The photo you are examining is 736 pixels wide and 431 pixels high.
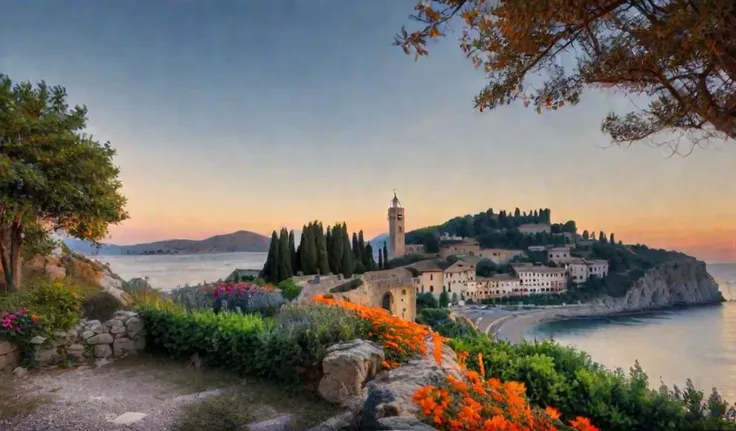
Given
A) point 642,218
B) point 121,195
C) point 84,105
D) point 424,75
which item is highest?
point 424,75

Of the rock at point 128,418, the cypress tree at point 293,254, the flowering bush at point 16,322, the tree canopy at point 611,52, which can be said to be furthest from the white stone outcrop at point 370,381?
the cypress tree at point 293,254

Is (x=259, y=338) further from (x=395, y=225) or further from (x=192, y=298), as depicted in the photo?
(x=395, y=225)

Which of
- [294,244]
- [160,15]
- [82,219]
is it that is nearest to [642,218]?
[160,15]

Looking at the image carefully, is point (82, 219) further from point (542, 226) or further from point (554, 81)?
A: point (542, 226)

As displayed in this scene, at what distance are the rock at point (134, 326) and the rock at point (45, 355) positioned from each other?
91cm

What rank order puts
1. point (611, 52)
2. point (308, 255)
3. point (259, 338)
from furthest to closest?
point (308, 255), point (259, 338), point (611, 52)

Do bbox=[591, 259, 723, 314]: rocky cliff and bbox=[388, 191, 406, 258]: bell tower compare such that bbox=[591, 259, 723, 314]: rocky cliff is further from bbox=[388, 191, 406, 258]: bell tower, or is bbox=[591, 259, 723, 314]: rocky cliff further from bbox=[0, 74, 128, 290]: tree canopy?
bbox=[0, 74, 128, 290]: tree canopy

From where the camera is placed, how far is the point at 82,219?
7.82 m

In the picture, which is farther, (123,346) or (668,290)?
(668,290)

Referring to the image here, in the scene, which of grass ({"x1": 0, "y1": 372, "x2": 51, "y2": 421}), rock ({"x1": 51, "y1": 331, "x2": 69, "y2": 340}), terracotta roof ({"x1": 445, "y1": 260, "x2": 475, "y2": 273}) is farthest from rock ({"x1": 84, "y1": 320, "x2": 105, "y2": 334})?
terracotta roof ({"x1": 445, "y1": 260, "x2": 475, "y2": 273})

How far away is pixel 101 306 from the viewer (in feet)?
23.1

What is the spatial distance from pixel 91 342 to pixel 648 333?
144 ft

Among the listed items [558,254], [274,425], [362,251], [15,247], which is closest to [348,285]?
[362,251]

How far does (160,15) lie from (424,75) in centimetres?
568
